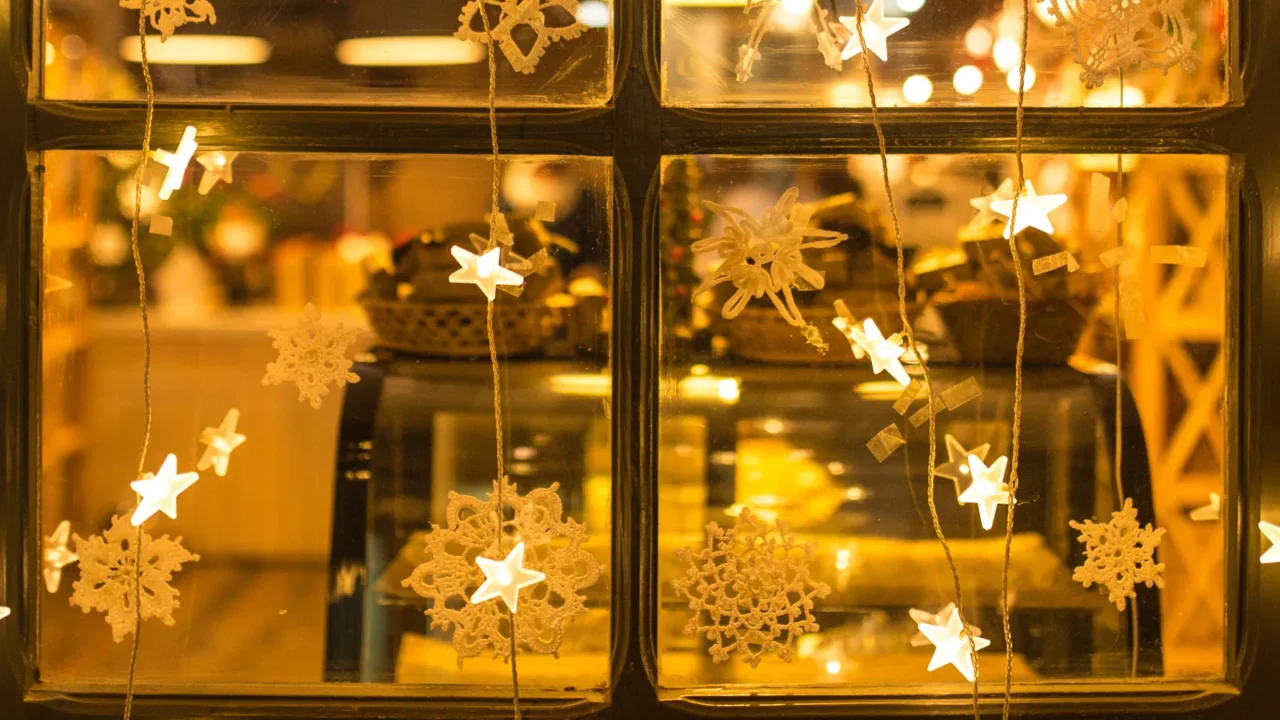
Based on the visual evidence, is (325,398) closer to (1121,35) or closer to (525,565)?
(525,565)

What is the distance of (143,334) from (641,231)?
48 centimetres

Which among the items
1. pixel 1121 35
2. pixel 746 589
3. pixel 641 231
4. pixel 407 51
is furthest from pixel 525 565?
pixel 1121 35

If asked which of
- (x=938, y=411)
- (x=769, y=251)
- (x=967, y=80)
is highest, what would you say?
(x=967, y=80)

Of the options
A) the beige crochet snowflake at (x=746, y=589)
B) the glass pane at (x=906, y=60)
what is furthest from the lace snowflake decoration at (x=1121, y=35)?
the beige crochet snowflake at (x=746, y=589)

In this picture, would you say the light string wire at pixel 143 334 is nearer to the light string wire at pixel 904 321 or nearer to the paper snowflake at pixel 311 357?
the paper snowflake at pixel 311 357

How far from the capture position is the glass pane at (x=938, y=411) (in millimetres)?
854

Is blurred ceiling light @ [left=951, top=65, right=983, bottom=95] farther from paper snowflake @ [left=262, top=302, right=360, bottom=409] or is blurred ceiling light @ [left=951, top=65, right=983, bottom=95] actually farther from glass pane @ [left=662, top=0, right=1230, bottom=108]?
paper snowflake @ [left=262, top=302, right=360, bottom=409]

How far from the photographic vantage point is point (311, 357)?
85cm

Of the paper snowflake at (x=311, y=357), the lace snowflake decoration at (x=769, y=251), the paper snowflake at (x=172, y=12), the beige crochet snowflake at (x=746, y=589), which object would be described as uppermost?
the paper snowflake at (x=172, y=12)

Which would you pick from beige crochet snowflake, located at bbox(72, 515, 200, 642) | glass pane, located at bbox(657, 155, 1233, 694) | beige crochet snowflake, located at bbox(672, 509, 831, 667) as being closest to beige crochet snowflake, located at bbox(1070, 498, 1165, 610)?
glass pane, located at bbox(657, 155, 1233, 694)

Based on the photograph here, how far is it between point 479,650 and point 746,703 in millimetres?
258

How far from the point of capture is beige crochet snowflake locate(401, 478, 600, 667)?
0.84 meters

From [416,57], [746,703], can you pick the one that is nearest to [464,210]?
[416,57]

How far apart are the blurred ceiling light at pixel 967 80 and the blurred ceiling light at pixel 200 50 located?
649 millimetres
